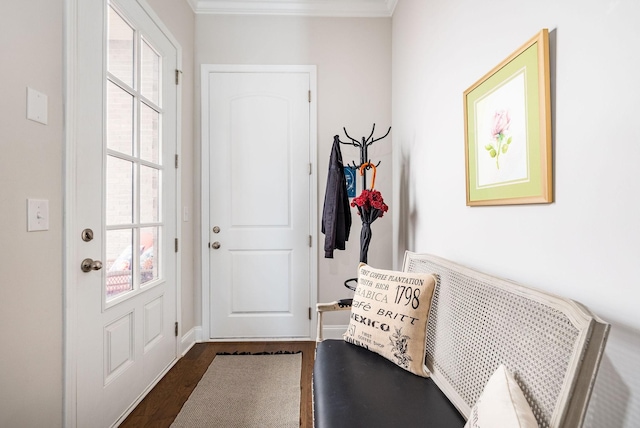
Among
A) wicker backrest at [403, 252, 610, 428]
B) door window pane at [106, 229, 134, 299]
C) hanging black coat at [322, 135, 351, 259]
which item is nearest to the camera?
wicker backrest at [403, 252, 610, 428]

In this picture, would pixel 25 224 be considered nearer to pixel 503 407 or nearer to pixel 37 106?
pixel 37 106

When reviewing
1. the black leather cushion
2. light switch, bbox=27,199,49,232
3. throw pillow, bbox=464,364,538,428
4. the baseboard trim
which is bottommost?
the baseboard trim

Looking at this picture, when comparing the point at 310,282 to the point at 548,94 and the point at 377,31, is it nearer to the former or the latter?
the point at 548,94

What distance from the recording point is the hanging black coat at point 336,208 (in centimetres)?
221

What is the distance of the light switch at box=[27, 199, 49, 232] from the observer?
1091 millimetres

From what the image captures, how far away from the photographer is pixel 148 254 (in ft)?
6.27

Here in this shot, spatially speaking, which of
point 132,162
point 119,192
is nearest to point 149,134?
point 132,162

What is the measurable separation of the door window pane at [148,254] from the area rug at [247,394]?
78cm

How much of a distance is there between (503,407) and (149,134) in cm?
219

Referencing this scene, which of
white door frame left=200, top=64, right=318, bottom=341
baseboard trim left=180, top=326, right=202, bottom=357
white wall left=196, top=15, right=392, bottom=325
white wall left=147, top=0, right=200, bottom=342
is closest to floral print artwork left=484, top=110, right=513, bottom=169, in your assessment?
white wall left=196, top=15, right=392, bottom=325

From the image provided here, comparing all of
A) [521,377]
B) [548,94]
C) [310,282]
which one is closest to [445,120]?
[548,94]

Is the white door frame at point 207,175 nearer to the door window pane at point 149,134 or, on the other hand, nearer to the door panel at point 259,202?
the door panel at point 259,202

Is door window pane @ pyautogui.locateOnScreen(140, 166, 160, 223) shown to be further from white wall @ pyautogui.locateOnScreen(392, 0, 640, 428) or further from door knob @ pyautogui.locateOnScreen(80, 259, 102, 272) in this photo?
white wall @ pyautogui.locateOnScreen(392, 0, 640, 428)

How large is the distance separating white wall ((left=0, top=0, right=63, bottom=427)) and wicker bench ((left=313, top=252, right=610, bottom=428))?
1053mm
